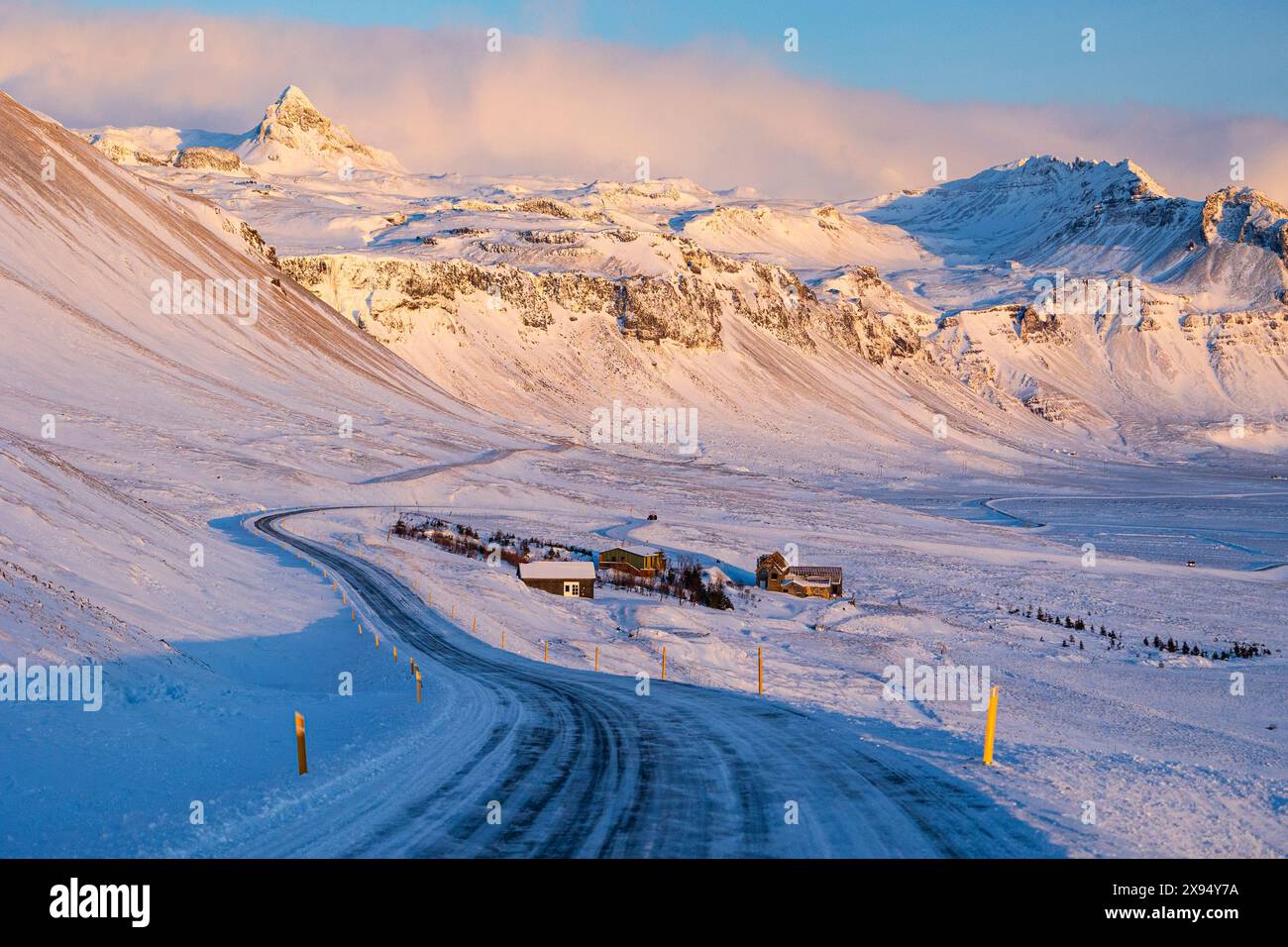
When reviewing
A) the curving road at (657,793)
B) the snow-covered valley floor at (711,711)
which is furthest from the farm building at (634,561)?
the curving road at (657,793)

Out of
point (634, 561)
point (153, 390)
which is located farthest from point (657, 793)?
point (153, 390)

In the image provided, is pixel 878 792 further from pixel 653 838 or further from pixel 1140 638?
pixel 1140 638

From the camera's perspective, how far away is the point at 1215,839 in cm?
960

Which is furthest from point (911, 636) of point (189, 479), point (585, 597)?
point (189, 479)

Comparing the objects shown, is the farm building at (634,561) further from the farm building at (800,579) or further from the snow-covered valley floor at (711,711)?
the farm building at (800,579)

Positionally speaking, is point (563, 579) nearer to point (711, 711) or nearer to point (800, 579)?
point (800, 579)

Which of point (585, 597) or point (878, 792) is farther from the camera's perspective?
point (585, 597)

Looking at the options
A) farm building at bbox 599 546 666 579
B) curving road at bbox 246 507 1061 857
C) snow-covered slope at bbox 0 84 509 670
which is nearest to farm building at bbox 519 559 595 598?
farm building at bbox 599 546 666 579

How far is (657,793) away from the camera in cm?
1109

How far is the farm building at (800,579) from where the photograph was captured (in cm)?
5178

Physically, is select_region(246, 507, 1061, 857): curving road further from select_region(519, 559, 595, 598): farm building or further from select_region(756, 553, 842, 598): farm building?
select_region(756, 553, 842, 598): farm building

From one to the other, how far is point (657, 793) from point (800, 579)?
4239cm

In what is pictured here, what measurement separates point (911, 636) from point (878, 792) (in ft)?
98.7
